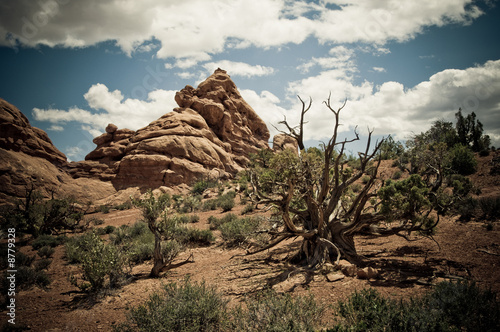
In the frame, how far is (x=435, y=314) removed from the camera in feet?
10.3

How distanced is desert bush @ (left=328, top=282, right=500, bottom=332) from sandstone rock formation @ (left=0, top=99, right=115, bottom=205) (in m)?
29.4

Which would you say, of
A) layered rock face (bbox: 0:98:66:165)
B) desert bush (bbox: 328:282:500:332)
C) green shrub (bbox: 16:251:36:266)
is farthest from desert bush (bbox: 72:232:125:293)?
layered rock face (bbox: 0:98:66:165)

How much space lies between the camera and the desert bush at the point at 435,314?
2.99 meters

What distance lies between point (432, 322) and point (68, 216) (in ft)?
69.3

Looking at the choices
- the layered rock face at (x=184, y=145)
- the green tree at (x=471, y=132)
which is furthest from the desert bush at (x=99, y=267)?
the green tree at (x=471, y=132)

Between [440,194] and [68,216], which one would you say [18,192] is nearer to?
[68,216]

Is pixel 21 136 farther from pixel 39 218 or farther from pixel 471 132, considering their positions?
pixel 471 132

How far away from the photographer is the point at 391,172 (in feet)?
83.6

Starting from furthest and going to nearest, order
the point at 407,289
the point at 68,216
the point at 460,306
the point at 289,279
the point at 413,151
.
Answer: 1. the point at 413,151
2. the point at 68,216
3. the point at 289,279
4. the point at 407,289
5. the point at 460,306

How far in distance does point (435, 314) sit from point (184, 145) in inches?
1387

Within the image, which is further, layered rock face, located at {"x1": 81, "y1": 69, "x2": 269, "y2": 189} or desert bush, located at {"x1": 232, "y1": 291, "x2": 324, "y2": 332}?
layered rock face, located at {"x1": 81, "y1": 69, "x2": 269, "y2": 189}

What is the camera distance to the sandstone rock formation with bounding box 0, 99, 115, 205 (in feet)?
80.8

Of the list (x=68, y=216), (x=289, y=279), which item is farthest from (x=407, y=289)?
(x=68, y=216)

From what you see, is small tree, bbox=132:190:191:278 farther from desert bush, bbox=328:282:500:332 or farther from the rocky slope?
the rocky slope
